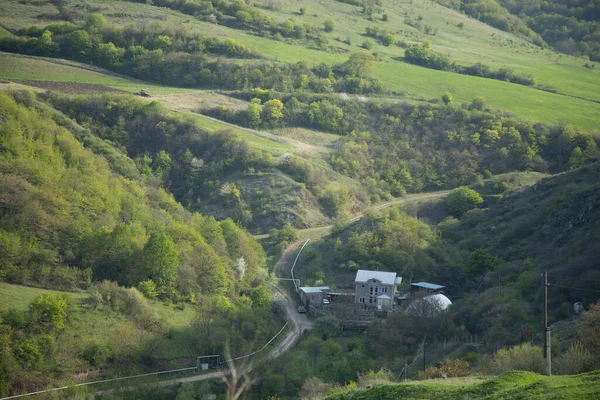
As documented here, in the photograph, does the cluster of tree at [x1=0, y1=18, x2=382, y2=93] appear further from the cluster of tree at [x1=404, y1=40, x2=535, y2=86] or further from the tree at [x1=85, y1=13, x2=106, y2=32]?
the cluster of tree at [x1=404, y1=40, x2=535, y2=86]

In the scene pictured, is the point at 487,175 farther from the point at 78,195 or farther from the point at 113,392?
the point at 113,392

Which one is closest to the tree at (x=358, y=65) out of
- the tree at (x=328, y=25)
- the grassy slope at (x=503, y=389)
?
the tree at (x=328, y=25)

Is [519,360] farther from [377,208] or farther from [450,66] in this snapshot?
[450,66]

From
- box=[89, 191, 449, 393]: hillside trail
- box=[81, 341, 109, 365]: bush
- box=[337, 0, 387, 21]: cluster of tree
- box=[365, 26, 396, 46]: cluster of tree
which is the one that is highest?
box=[337, 0, 387, 21]: cluster of tree

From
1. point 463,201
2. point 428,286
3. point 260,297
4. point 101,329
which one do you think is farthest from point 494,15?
point 101,329

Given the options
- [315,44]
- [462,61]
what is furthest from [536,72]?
[315,44]

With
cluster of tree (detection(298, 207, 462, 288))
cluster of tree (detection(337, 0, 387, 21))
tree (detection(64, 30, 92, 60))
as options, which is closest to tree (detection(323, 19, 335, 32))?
cluster of tree (detection(337, 0, 387, 21))

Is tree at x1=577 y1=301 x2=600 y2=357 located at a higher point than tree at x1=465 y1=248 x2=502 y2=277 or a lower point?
higher
